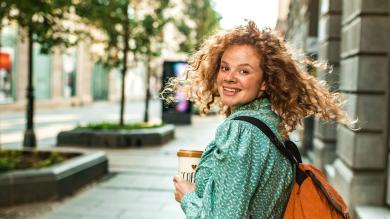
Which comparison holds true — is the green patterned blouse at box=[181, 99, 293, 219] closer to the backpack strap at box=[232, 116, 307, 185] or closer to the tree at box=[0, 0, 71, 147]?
the backpack strap at box=[232, 116, 307, 185]

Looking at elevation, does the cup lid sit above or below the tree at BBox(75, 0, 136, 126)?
below

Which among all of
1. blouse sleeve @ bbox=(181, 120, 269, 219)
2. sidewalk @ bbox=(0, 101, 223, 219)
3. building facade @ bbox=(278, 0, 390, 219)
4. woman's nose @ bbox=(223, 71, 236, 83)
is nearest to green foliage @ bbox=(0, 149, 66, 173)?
sidewalk @ bbox=(0, 101, 223, 219)

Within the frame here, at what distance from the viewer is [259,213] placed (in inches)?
71.8

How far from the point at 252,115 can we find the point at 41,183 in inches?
209

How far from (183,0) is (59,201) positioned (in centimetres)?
2341

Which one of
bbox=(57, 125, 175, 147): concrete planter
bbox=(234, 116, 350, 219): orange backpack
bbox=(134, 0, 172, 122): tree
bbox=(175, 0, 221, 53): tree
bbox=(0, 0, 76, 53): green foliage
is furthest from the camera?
bbox=(175, 0, 221, 53): tree

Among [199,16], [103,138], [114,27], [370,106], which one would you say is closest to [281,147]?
[370,106]

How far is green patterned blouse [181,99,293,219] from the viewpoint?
1.71 meters

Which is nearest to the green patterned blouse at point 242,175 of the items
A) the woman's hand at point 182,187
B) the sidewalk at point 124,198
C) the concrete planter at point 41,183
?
the woman's hand at point 182,187

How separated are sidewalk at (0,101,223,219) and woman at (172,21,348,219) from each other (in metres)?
3.83

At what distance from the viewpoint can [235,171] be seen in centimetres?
171

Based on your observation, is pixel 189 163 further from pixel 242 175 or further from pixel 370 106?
pixel 370 106

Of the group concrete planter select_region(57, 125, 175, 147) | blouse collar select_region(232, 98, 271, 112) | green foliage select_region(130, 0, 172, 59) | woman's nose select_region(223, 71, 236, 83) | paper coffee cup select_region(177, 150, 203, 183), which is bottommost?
concrete planter select_region(57, 125, 175, 147)

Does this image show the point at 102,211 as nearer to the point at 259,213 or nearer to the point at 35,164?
the point at 35,164
